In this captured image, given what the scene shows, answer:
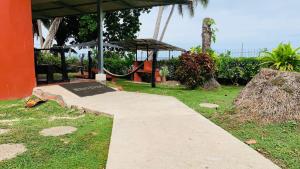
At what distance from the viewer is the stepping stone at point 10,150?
400 centimetres

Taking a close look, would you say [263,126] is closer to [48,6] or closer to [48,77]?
[48,77]

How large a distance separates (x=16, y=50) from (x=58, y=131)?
4126mm

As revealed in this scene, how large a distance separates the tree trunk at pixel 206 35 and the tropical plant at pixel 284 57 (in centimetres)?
272

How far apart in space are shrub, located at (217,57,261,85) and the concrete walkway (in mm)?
7839

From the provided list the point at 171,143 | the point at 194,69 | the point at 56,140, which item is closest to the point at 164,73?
the point at 194,69

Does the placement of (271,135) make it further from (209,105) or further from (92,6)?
(92,6)

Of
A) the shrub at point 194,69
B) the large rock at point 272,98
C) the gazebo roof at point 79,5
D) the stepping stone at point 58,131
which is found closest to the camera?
the stepping stone at point 58,131

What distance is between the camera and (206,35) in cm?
1271

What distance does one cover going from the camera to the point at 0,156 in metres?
4.02

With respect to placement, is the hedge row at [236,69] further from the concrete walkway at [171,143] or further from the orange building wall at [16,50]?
the concrete walkway at [171,143]

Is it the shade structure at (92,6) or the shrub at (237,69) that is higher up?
the shade structure at (92,6)

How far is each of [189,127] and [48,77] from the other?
265 inches

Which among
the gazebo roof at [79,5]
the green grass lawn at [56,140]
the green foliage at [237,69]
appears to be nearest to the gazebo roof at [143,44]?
the gazebo roof at [79,5]

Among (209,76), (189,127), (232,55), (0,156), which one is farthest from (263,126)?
(232,55)
